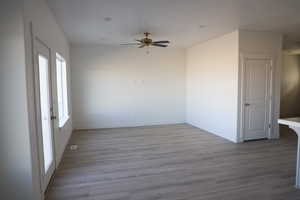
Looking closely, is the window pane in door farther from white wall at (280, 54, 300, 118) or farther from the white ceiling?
white wall at (280, 54, 300, 118)

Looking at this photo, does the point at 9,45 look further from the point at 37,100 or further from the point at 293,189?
the point at 293,189

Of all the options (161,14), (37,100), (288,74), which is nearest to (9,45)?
(37,100)

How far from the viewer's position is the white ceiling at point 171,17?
2.96m

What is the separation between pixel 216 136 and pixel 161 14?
3.44 metres

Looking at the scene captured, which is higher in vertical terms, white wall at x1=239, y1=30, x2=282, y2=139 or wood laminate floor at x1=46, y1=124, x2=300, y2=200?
white wall at x1=239, y1=30, x2=282, y2=139

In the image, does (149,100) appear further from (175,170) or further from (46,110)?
(46,110)

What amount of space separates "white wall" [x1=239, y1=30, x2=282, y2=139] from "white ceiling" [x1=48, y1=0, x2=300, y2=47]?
0.20 meters

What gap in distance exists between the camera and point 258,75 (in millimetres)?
4695

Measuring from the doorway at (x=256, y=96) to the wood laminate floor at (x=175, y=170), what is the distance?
338 mm

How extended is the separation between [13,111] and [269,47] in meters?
5.21

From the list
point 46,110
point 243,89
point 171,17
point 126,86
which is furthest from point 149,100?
point 46,110

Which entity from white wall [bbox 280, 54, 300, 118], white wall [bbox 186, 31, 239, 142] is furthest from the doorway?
white wall [bbox 280, 54, 300, 118]

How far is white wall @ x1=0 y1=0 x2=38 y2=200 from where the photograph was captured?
186 centimetres

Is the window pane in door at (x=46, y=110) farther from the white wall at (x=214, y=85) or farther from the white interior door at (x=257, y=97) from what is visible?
the white interior door at (x=257, y=97)
